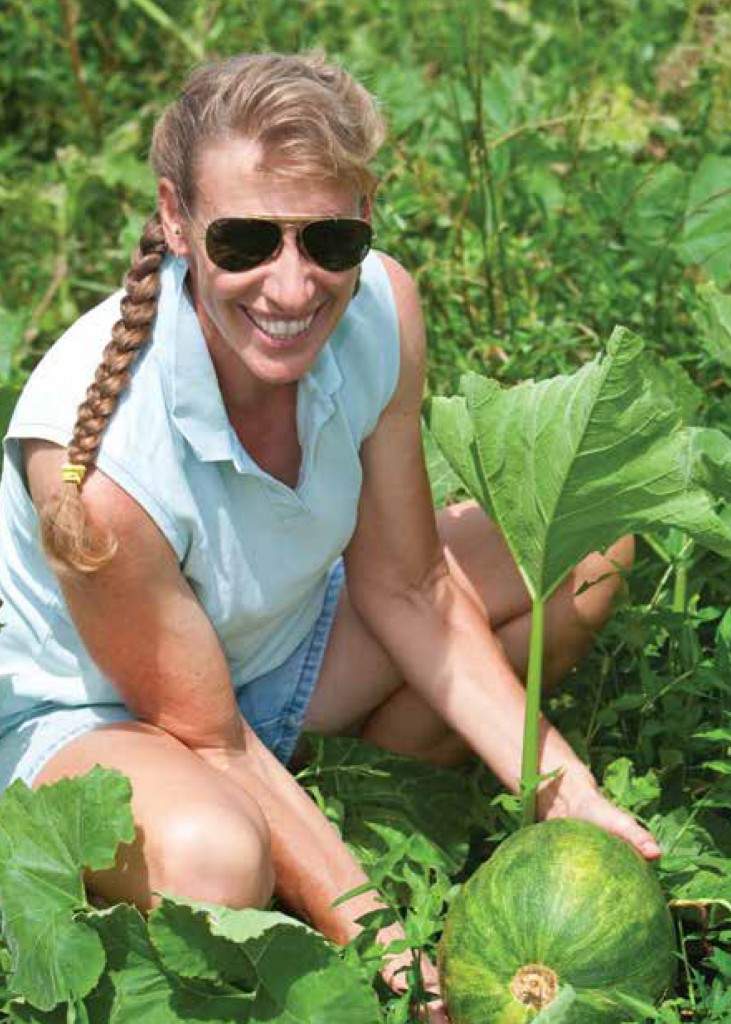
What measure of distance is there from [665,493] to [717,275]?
1.29m

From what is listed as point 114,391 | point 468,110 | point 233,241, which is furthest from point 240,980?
point 468,110

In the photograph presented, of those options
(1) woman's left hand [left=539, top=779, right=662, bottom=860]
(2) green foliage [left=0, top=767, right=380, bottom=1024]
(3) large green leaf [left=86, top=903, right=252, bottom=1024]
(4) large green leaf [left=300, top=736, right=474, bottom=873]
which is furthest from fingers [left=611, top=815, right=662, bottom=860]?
(3) large green leaf [left=86, top=903, right=252, bottom=1024]

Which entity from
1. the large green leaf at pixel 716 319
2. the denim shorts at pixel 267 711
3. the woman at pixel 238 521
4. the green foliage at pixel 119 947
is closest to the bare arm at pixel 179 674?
the woman at pixel 238 521

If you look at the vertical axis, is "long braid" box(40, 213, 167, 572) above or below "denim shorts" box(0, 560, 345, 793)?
above

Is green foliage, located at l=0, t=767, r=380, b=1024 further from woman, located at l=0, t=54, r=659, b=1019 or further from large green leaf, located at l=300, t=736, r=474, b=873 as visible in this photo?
large green leaf, located at l=300, t=736, r=474, b=873

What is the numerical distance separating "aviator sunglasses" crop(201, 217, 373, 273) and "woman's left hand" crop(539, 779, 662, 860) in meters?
0.83

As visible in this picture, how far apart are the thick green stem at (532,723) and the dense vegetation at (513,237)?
46 millimetres

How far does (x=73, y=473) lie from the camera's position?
256 centimetres

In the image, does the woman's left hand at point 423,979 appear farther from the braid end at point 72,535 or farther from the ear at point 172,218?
the ear at point 172,218

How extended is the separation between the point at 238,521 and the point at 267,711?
42cm

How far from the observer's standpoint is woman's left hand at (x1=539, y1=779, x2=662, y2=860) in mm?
2732

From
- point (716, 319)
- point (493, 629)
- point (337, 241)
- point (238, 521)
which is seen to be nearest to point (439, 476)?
point (493, 629)

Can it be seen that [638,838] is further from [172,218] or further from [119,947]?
[172,218]

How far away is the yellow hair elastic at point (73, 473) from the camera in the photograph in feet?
8.39
